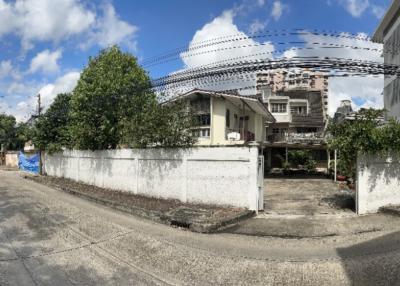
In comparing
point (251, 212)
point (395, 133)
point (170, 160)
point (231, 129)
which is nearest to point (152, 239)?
point (251, 212)

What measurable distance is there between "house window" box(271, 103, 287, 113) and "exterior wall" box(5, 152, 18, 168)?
30.1 m

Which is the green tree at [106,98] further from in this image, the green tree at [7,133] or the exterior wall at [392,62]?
the green tree at [7,133]

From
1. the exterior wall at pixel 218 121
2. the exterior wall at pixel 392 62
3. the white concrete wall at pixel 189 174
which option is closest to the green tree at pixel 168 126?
the white concrete wall at pixel 189 174

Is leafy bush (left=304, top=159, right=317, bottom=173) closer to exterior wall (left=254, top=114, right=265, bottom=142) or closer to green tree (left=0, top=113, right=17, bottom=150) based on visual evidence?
exterior wall (left=254, top=114, right=265, bottom=142)

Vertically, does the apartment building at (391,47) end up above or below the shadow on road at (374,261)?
above

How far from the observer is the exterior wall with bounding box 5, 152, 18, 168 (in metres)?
46.7

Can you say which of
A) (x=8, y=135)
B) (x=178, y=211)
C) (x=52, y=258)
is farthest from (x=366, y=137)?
(x=8, y=135)

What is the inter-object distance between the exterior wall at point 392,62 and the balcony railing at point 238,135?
9.58m

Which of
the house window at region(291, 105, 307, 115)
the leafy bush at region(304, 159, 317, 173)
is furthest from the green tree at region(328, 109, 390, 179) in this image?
the house window at region(291, 105, 307, 115)

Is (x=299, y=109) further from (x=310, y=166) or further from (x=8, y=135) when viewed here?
(x=8, y=135)

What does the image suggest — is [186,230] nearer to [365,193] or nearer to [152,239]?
[152,239]

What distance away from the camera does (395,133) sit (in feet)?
34.9

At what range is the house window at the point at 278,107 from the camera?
141 feet

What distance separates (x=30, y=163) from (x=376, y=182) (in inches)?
1247
